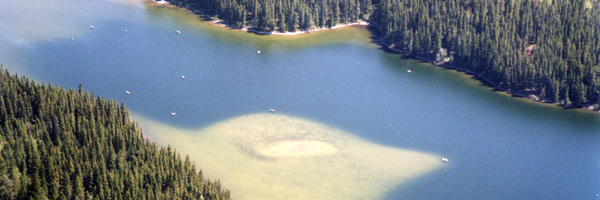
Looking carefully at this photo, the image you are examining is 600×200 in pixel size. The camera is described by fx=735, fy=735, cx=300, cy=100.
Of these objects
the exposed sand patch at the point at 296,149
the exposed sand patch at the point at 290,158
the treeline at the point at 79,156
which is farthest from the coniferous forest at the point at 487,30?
the treeline at the point at 79,156

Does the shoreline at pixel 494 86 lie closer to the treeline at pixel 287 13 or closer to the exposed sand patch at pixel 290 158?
the treeline at pixel 287 13

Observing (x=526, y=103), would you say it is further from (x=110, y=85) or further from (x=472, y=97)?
(x=110, y=85)

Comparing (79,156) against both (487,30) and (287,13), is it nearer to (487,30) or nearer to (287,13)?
(287,13)

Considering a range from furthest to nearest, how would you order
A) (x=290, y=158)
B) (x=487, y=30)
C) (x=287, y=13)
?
(x=287, y=13), (x=487, y=30), (x=290, y=158)

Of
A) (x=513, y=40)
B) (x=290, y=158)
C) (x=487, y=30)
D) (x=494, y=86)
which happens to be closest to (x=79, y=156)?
(x=290, y=158)

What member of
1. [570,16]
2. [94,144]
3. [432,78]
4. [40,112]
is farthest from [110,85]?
[570,16]

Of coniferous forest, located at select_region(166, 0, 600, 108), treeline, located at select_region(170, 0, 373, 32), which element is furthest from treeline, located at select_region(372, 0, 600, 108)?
treeline, located at select_region(170, 0, 373, 32)
